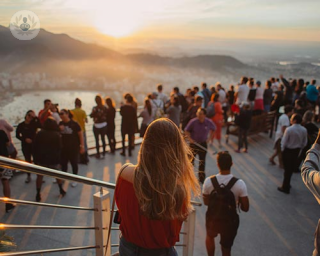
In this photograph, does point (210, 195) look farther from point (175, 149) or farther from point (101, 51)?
point (101, 51)

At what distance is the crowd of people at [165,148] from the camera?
1.55m

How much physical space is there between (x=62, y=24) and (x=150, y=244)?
713cm

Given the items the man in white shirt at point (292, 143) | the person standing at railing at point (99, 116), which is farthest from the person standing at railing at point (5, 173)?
the man in white shirt at point (292, 143)

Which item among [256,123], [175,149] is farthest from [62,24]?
[175,149]

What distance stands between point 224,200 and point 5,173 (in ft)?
10.5

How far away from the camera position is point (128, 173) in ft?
5.27

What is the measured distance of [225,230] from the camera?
3.09 metres

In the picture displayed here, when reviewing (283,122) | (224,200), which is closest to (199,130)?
(283,122)

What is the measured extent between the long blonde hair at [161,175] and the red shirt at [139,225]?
0.06m

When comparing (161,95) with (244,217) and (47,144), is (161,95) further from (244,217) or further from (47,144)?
(244,217)

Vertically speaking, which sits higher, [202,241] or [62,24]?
[62,24]

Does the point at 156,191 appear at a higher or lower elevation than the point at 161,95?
higher

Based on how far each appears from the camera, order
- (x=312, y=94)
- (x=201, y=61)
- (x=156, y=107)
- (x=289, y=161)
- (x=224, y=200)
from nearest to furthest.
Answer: (x=224, y=200)
(x=289, y=161)
(x=156, y=107)
(x=312, y=94)
(x=201, y=61)

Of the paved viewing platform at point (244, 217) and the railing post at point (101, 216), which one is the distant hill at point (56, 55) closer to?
the paved viewing platform at point (244, 217)
